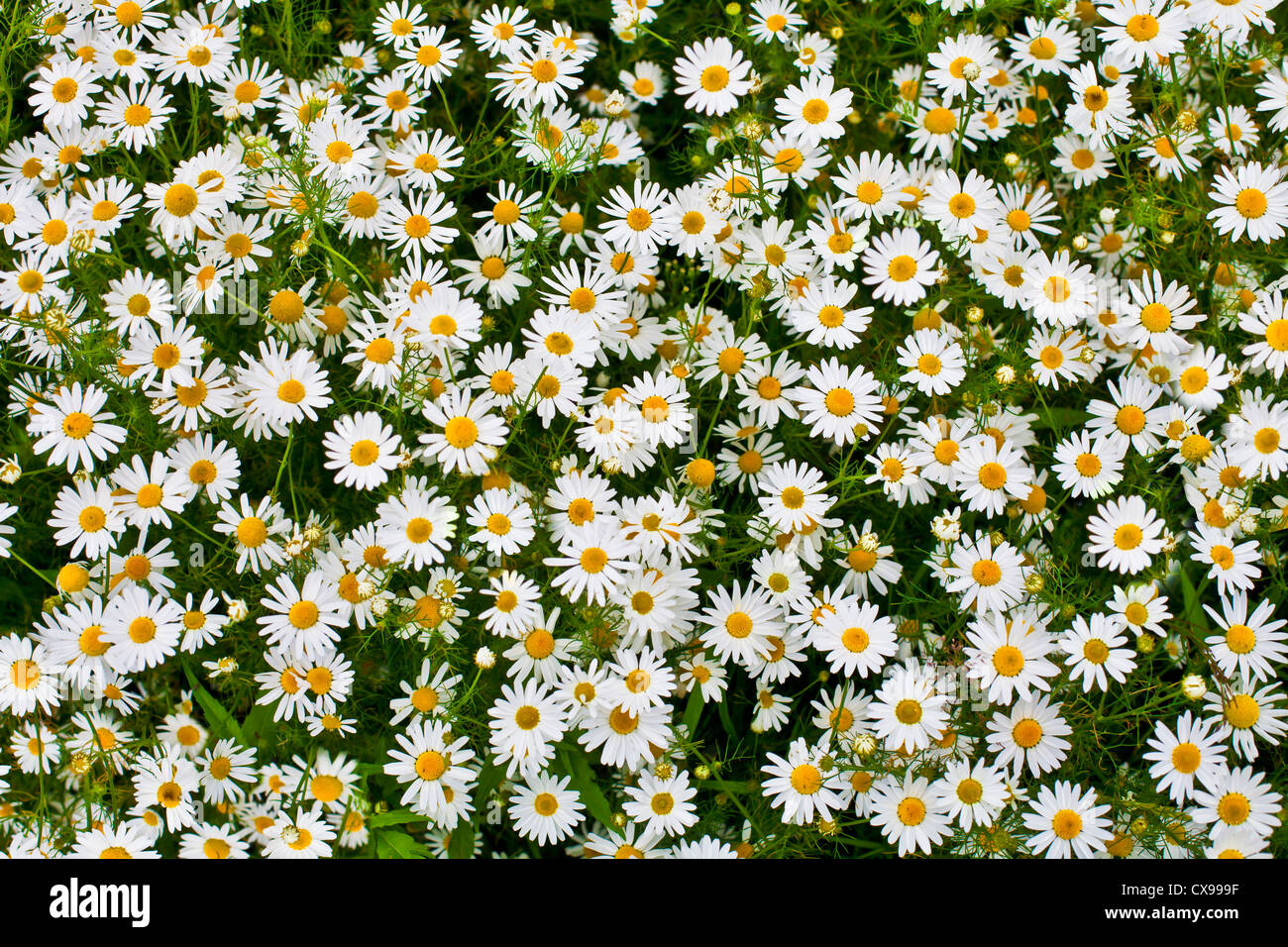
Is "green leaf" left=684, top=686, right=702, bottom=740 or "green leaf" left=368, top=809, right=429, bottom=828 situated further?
"green leaf" left=684, top=686, right=702, bottom=740

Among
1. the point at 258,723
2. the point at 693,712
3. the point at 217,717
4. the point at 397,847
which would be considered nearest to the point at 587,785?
the point at 693,712

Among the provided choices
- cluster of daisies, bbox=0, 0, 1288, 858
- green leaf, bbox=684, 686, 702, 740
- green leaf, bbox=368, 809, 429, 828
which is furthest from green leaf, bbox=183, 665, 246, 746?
green leaf, bbox=684, 686, 702, 740

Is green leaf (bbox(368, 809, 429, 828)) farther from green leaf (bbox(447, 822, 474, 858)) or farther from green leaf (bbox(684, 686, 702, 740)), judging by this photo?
green leaf (bbox(684, 686, 702, 740))

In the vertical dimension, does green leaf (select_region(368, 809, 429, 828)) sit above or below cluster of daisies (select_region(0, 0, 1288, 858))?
below

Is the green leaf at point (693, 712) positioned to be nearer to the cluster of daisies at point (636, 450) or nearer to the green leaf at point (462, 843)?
the cluster of daisies at point (636, 450)

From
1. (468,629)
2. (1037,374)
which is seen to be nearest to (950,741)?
(1037,374)

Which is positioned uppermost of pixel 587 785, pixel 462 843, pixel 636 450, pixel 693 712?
pixel 636 450

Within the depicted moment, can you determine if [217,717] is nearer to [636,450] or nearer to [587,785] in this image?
[587,785]

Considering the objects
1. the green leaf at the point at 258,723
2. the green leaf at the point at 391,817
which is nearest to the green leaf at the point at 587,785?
the green leaf at the point at 391,817

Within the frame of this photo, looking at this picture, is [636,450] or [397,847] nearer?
[397,847]

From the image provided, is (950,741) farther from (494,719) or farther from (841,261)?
(841,261)
